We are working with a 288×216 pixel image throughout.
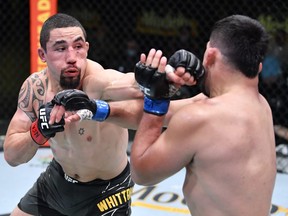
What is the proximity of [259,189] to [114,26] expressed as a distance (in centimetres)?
412

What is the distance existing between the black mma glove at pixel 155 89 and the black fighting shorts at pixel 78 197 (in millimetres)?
795

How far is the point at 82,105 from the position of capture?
→ 1.54 m

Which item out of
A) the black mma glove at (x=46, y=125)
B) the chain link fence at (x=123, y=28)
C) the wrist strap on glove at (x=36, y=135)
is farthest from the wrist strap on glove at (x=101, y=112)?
the chain link fence at (x=123, y=28)

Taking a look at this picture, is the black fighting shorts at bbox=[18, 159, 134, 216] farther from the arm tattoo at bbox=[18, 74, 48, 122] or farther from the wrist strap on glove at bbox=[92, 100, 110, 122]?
the wrist strap on glove at bbox=[92, 100, 110, 122]

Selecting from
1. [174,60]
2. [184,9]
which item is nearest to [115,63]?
[184,9]

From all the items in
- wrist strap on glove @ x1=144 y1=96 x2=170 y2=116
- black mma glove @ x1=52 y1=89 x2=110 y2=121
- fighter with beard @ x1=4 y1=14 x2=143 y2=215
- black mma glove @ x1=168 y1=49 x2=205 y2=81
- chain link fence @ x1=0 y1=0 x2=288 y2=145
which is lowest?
chain link fence @ x1=0 y1=0 x2=288 y2=145

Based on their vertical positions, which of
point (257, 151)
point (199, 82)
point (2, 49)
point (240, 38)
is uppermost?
point (240, 38)

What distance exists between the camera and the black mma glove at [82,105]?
4.99ft

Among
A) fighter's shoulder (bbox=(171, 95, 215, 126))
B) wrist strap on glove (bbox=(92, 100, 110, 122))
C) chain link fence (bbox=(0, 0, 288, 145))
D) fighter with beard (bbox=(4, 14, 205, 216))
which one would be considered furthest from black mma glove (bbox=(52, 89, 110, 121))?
chain link fence (bbox=(0, 0, 288, 145))

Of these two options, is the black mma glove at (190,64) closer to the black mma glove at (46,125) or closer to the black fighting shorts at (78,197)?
the black mma glove at (46,125)

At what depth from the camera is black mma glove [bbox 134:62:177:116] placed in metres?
1.32

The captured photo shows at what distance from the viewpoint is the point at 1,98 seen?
5.56 m

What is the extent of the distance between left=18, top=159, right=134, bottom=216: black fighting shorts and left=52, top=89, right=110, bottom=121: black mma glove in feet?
1.81

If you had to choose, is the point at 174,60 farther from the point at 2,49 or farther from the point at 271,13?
the point at 2,49
